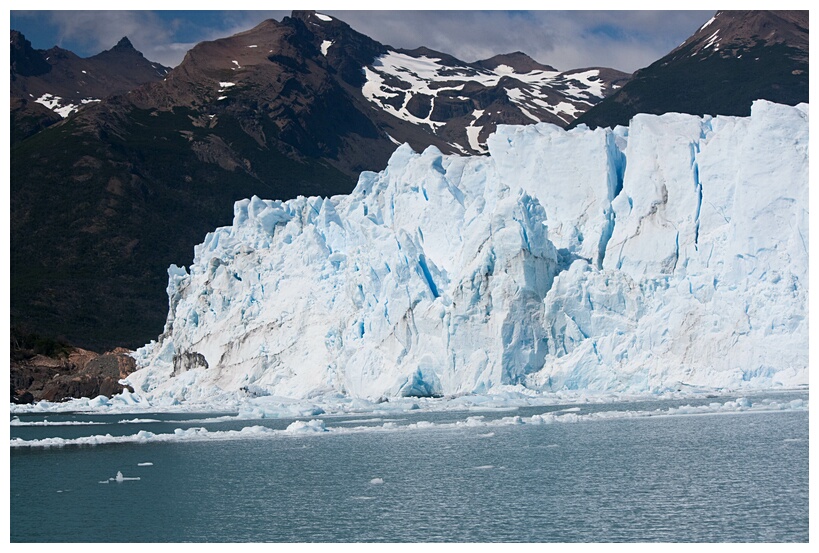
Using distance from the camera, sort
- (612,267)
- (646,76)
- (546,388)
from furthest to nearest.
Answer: (646,76)
(612,267)
(546,388)

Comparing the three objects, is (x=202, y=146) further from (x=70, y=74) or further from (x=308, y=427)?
(x=308, y=427)

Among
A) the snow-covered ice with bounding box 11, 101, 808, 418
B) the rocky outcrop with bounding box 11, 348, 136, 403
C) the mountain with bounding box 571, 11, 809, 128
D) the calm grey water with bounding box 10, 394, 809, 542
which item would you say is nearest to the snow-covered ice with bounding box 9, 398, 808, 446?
the snow-covered ice with bounding box 11, 101, 808, 418

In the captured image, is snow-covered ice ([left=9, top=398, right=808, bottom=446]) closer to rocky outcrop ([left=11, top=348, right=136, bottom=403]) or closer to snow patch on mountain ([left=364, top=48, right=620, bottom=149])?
rocky outcrop ([left=11, top=348, right=136, bottom=403])

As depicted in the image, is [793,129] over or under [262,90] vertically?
under

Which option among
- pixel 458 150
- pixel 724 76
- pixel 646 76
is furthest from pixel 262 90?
pixel 724 76

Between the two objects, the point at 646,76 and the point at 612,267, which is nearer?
the point at 612,267

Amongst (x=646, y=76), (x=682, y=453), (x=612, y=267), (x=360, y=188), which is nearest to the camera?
(x=682, y=453)

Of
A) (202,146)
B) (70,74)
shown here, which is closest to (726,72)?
(202,146)

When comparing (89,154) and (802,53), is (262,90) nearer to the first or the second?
(89,154)
